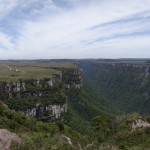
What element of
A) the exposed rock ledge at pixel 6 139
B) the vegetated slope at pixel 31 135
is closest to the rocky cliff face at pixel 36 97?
the vegetated slope at pixel 31 135

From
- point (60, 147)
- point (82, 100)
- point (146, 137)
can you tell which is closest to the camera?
point (60, 147)

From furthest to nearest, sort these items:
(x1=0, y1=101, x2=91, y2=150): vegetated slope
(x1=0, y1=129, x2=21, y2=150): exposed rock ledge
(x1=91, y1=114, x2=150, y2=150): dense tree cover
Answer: (x1=91, y1=114, x2=150, y2=150): dense tree cover < (x1=0, y1=101, x2=91, y2=150): vegetated slope < (x1=0, y1=129, x2=21, y2=150): exposed rock ledge

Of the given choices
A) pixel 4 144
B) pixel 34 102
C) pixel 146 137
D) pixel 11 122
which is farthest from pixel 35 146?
pixel 34 102

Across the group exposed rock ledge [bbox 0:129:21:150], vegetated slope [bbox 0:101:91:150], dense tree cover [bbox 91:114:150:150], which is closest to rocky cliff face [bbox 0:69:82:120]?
dense tree cover [bbox 91:114:150:150]

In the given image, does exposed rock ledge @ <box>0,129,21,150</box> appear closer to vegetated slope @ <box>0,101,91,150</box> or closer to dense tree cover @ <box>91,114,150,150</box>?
vegetated slope @ <box>0,101,91,150</box>

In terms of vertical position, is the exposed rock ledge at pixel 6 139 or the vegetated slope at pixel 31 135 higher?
the exposed rock ledge at pixel 6 139

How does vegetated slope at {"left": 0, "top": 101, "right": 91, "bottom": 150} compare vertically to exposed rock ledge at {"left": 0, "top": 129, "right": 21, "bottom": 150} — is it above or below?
below

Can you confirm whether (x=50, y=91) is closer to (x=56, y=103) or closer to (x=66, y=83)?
(x=56, y=103)

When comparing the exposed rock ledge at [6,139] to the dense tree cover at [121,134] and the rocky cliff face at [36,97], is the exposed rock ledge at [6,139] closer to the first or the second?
the dense tree cover at [121,134]

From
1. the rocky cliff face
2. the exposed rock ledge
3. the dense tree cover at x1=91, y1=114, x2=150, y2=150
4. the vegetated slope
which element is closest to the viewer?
the exposed rock ledge
